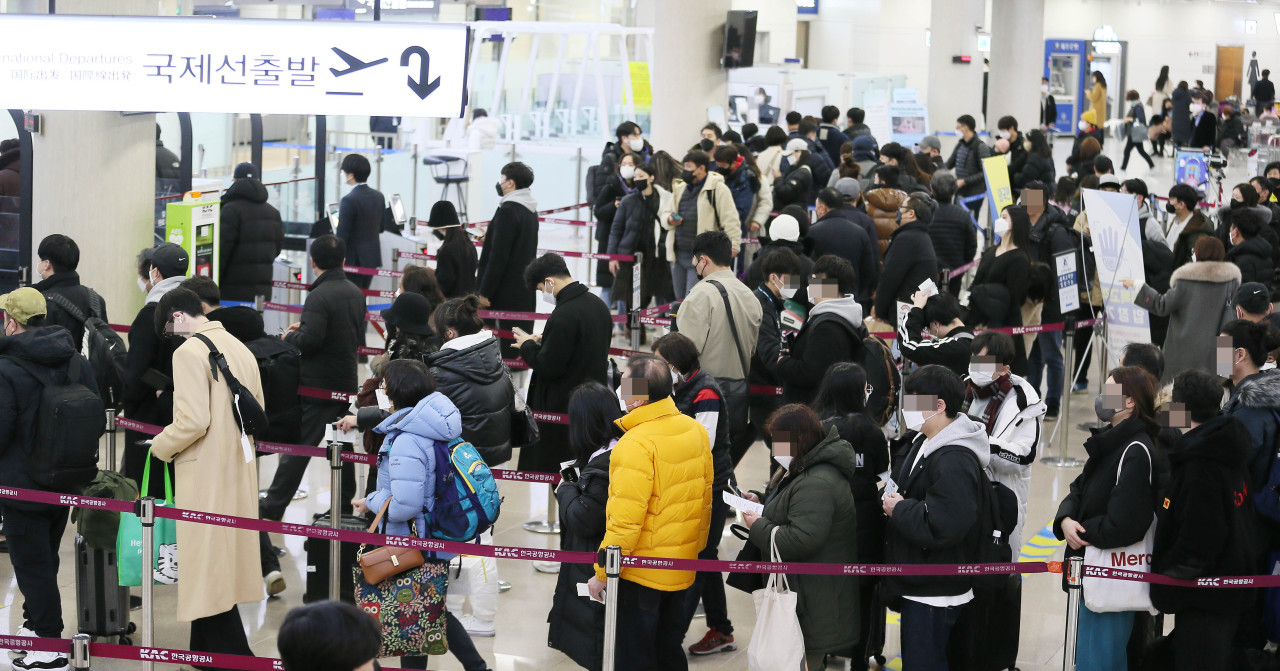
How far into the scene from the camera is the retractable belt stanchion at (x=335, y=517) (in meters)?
5.59

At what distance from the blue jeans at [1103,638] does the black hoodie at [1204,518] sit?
0.57 feet

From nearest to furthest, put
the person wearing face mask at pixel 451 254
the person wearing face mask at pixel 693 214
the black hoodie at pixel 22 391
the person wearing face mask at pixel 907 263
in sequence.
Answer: the black hoodie at pixel 22 391, the person wearing face mask at pixel 907 263, the person wearing face mask at pixel 451 254, the person wearing face mask at pixel 693 214

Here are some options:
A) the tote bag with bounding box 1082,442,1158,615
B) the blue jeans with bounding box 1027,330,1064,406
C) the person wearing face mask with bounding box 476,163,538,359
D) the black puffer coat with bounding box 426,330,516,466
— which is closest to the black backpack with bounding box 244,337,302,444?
the black puffer coat with bounding box 426,330,516,466

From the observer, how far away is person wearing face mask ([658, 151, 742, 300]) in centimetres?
1011

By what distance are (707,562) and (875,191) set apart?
639 centimetres

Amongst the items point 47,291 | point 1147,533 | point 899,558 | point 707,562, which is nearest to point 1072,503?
point 1147,533

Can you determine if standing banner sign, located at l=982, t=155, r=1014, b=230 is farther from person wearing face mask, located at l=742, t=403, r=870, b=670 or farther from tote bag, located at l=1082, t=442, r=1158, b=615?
person wearing face mask, located at l=742, t=403, r=870, b=670

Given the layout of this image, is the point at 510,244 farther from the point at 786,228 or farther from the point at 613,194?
the point at 613,194

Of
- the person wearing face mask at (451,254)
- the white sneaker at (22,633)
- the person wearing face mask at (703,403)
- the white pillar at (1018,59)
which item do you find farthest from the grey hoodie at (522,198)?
the white pillar at (1018,59)

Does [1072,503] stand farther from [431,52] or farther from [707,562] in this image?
[431,52]

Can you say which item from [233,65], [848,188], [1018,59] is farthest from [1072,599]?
[1018,59]

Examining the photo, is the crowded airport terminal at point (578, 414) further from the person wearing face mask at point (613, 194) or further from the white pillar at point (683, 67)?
the white pillar at point (683, 67)

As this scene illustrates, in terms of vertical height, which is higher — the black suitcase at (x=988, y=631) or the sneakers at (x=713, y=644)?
the black suitcase at (x=988, y=631)

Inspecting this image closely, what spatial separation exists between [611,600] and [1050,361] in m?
5.70
